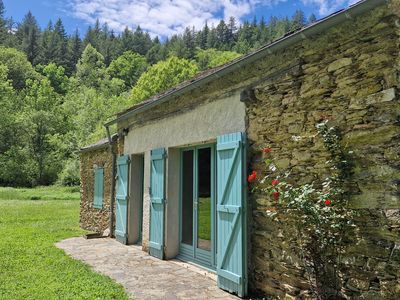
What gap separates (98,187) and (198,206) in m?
5.31

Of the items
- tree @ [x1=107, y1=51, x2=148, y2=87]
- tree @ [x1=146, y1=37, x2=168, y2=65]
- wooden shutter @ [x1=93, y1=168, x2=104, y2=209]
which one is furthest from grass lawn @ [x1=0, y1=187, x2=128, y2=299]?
tree @ [x1=146, y1=37, x2=168, y2=65]

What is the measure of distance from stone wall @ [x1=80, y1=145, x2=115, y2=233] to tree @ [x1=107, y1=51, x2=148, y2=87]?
3841 cm

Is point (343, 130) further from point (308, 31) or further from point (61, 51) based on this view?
point (61, 51)

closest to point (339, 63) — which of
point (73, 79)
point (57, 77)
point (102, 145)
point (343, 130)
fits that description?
point (343, 130)

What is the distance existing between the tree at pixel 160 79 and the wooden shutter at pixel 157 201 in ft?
75.2

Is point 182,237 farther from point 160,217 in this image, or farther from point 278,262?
point 278,262

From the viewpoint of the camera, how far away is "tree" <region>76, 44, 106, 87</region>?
46.5 m

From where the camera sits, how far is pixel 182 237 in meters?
6.74

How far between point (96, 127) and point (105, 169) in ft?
69.9

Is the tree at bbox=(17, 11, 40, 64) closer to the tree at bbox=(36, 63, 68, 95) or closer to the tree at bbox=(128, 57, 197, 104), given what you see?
the tree at bbox=(36, 63, 68, 95)

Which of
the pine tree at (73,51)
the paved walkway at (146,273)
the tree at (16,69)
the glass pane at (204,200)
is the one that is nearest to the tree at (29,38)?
the pine tree at (73,51)

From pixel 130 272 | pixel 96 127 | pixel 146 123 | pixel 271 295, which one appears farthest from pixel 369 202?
pixel 96 127

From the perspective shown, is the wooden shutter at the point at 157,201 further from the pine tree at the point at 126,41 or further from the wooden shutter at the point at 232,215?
the pine tree at the point at 126,41

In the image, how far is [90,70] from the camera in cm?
4978
